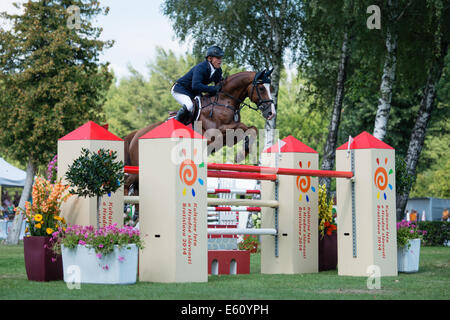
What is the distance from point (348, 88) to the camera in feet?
72.7

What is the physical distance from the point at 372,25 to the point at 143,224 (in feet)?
32.3

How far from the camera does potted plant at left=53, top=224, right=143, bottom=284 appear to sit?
22.9ft

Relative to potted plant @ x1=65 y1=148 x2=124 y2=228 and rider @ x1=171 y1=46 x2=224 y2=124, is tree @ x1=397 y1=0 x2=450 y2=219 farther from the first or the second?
potted plant @ x1=65 y1=148 x2=124 y2=228

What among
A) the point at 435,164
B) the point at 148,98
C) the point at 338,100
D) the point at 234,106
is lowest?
the point at 234,106

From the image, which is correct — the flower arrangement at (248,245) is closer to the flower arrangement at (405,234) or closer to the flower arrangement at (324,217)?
the flower arrangement at (324,217)

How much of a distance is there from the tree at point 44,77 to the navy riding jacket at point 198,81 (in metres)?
10.1

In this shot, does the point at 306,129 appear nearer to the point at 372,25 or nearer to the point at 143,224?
the point at 372,25

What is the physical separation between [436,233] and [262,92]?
39.0ft

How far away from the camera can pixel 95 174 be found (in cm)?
712

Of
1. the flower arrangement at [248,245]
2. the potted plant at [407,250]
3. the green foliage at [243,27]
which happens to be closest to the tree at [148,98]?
the green foliage at [243,27]

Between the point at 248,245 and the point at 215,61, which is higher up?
the point at 215,61

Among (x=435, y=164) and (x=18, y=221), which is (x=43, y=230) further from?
(x=435, y=164)

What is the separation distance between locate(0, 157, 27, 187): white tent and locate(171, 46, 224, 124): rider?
14.3m

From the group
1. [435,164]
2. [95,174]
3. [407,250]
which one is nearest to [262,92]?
[407,250]
